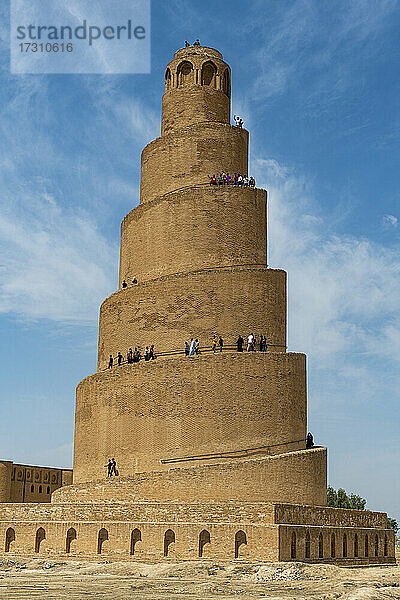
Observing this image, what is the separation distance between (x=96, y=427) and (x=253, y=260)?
26.7ft

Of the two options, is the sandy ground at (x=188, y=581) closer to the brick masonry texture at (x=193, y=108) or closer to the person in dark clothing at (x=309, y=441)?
the person in dark clothing at (x=309, y=441)

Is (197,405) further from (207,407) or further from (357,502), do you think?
(357,502)

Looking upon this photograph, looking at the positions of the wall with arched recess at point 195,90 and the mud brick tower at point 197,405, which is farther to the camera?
the wall with arched recess at point 195,90

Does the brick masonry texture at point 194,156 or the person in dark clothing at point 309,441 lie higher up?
the brick masonry texture at point 194,156

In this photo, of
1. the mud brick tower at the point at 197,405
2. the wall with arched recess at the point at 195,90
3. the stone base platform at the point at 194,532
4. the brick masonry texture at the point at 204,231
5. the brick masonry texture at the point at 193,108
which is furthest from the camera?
the wall with arched recess at the point at 195,90

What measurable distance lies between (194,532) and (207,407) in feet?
15.7

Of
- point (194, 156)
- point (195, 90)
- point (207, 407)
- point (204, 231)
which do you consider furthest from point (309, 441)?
point (195, 90)

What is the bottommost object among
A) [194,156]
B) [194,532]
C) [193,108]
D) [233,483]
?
[194,532]

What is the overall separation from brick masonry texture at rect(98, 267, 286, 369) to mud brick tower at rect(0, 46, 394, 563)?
0.05 m

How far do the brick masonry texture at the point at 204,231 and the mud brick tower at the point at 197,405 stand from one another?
51 mm

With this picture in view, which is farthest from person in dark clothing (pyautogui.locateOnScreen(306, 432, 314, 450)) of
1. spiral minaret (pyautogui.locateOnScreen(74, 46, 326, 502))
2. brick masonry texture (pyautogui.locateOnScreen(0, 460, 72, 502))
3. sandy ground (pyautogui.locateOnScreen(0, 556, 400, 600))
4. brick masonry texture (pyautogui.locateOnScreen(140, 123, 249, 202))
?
brick masonry texture (pyautogui.locateOnScreen(0, 460, 72, 502))

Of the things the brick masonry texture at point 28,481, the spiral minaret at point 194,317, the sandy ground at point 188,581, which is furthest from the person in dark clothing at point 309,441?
the brick masonry texture at point 28,481

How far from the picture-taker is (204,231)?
28344mm

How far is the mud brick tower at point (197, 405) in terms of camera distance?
21703 mm
